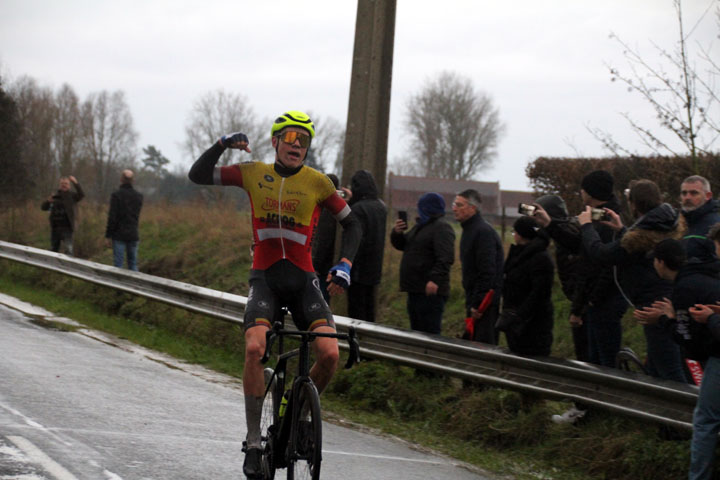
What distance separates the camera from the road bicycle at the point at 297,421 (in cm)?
494

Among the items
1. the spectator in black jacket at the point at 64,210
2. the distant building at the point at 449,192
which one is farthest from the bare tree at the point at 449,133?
the spectator in black jacket at the point at 64,210

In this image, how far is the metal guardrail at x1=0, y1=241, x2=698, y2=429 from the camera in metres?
6.57

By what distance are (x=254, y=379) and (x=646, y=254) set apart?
339cm

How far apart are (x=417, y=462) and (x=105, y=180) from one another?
69.4 metres

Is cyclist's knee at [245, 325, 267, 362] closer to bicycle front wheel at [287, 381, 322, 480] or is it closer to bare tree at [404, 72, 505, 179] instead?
bicycle front wheel at [287, 381, 322, 480]

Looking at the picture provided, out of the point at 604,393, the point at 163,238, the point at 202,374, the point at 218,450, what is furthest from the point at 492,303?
the point at 163,238

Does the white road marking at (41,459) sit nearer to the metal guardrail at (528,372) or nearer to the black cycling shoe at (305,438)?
the black cycling shoe at (305,438)

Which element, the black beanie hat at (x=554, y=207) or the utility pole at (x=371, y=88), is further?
the utility pole at (x=371, y=88)

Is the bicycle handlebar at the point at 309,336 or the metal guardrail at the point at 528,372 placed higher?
the bicycle handlebar at the point at 309,336

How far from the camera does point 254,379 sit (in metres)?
5.61

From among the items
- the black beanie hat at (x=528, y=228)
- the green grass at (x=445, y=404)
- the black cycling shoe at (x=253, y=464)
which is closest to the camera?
the black cycling shoe at (x=253, y=464)

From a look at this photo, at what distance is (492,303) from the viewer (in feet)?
30.7

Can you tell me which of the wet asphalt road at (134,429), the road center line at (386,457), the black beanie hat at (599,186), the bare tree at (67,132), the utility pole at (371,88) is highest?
the bare tree at (67,132)

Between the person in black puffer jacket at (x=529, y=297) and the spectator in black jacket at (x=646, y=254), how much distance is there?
2.26 feet
